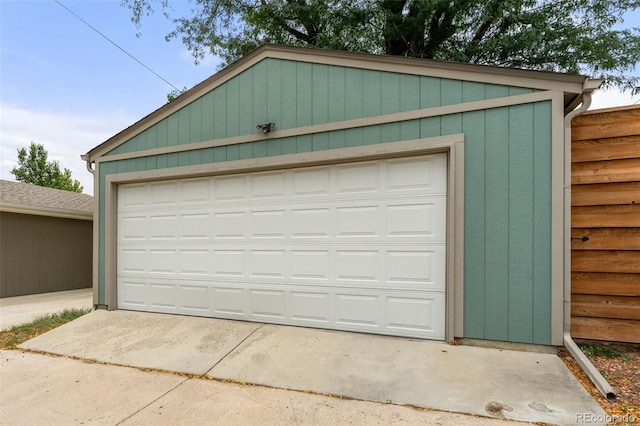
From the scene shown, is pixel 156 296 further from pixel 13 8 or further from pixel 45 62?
A: pixel 45 62

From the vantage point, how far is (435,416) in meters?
2.46

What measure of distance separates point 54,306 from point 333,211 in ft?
20.0

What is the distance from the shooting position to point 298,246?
4344 mm

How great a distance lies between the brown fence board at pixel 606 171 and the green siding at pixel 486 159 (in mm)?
620

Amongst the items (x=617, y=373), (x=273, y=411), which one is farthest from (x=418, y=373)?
(x=617, y=373)

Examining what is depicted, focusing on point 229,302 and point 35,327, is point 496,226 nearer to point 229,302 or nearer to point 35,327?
point 229,302

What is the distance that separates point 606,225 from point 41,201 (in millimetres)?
11289

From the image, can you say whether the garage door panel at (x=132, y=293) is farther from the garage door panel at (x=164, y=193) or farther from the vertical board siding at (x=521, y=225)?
the vertical board siding at (x=521, y=225)

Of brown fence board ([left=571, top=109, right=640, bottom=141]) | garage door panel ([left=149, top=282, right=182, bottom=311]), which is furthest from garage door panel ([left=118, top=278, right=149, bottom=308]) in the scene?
brown fence board ([left=571, top=109, right=640, bottom=141])

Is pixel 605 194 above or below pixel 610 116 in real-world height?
below

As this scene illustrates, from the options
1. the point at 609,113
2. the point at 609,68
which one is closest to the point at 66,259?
the point at 609,113

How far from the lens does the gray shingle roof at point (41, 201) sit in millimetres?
7704

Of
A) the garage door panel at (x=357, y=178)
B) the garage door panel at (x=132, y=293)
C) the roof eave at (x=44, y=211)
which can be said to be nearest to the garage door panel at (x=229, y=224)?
the garage door panel at (x=357, y=178)

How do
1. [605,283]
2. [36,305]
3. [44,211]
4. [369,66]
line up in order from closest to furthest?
1. [605,283]
2. [369,66]
3. [36,305]
4. [44,211]
